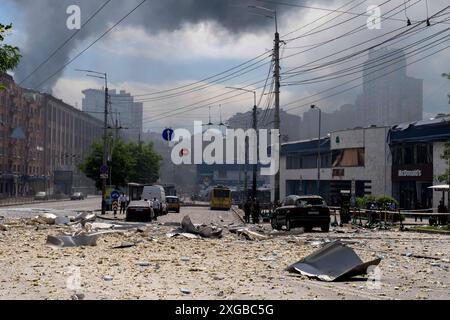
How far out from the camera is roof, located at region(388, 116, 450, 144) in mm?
55719

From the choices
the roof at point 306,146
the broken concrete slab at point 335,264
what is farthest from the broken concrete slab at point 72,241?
the roof at point 306,146

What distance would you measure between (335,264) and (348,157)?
6314 centimetres

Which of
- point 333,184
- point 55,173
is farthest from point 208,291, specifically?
point 55,173

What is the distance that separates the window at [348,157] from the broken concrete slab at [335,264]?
5980cm

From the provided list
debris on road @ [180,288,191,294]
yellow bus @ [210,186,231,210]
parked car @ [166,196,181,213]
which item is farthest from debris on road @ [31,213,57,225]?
yellow bus @ [210,186,231,210]

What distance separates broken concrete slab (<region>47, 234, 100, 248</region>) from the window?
5506 cm

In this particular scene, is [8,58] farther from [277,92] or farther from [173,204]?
[173,204]

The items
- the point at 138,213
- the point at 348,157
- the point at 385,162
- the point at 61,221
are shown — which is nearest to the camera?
the point at 61,221

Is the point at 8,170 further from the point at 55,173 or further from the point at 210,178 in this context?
the point at 210,178

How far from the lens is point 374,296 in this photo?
33.2ft

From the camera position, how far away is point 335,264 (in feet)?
40.1

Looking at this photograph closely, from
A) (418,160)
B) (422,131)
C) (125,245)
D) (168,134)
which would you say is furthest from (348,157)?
(125,245)

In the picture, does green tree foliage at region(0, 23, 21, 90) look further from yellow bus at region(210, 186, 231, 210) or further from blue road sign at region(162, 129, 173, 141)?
yellow bus at region(210, 186, 231, 210)
